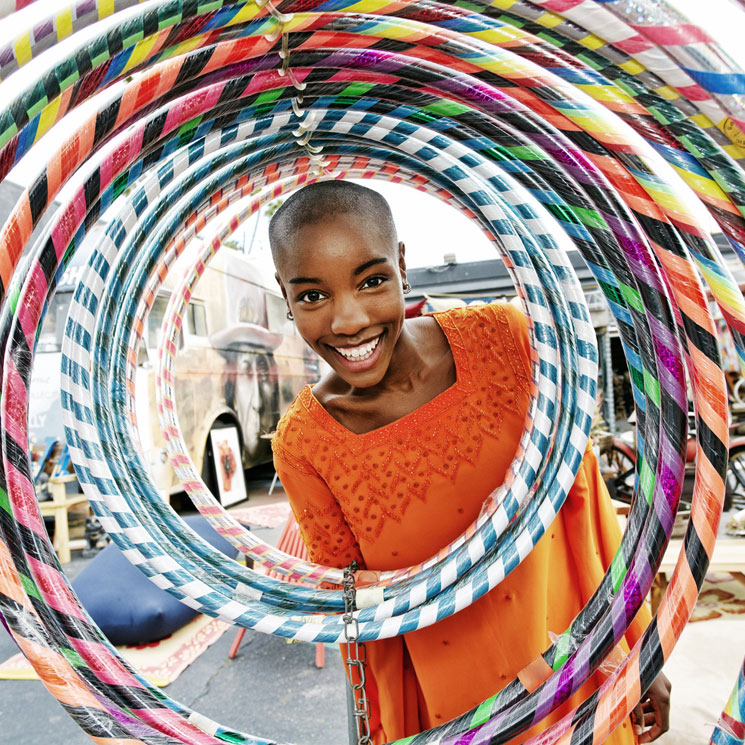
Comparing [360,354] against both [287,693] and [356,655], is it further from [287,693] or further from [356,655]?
[287,693]

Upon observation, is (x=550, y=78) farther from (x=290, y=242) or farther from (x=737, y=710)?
(x=737, y=710)

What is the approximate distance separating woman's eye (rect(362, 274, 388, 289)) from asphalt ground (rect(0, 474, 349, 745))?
7.55 ft

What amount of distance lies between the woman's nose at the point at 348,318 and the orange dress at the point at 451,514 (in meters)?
0.31

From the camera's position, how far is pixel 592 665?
1.05 metres

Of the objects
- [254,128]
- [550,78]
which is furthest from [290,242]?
[550,78]

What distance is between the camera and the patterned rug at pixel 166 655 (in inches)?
135

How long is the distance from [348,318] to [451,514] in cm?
59

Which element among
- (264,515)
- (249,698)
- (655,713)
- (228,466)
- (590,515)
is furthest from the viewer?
(228,466)

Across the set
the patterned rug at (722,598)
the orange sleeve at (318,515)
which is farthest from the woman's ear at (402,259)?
the patterned rug at (722,598)

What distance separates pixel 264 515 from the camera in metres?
6.90

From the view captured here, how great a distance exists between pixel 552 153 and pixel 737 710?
97cm

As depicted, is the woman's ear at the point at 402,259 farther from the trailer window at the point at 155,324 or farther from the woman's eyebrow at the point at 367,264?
the trailer window at the point at 155,324

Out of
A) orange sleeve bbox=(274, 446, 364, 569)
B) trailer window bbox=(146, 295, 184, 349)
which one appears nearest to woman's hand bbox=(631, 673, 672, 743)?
orange sleeve bbox=(274, 446, 364, 569)

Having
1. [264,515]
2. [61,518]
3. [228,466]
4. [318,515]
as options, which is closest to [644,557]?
[318,515]
